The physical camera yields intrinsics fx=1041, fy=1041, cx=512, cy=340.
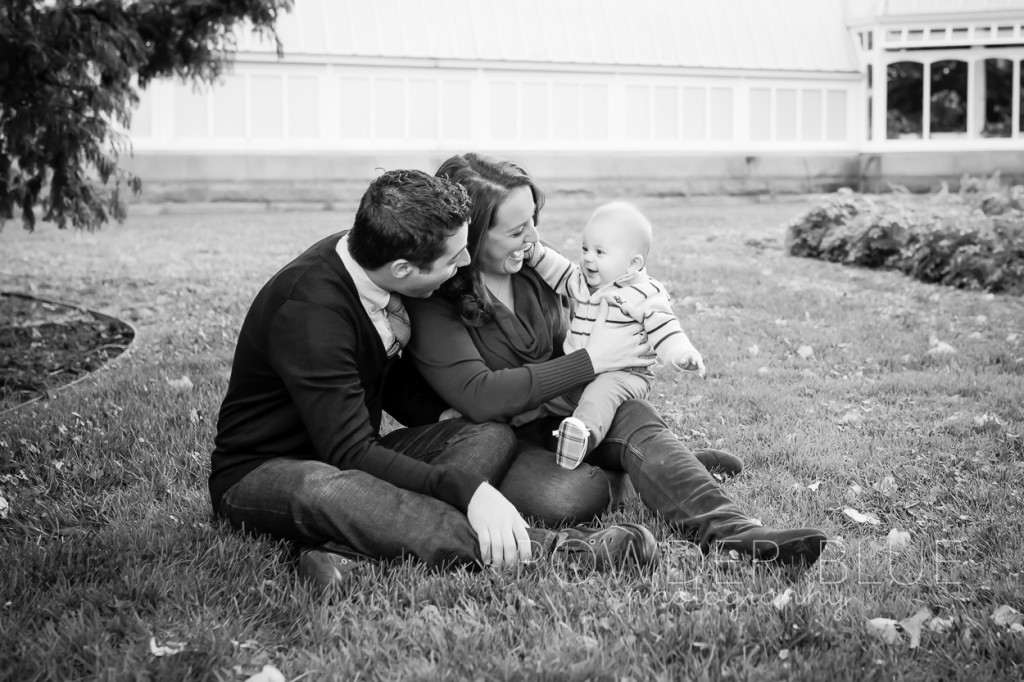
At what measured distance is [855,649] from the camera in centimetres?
262

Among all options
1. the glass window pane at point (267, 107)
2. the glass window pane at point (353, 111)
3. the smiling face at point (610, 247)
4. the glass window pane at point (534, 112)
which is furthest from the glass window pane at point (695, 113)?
the smiling face at point (610, 247)

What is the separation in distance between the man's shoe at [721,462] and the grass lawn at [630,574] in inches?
3.6

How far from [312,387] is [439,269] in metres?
0.54

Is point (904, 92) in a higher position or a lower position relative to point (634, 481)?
higher

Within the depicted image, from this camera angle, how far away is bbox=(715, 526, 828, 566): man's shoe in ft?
9.83

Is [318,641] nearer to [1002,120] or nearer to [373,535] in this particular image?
[373,535]

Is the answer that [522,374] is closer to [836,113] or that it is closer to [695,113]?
[695,113]

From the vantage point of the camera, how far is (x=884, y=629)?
2684 millimetres

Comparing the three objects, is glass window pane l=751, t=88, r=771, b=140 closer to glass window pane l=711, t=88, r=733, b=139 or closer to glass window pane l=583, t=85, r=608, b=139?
glass window pane l=711, t=88, r=733, b=139

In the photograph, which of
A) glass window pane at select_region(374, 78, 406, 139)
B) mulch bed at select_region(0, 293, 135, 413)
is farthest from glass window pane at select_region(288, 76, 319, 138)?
mulch bed at select_region(0, 293, 135, 413)

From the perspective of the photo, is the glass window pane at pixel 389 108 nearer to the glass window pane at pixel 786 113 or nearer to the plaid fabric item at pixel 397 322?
the glass window pane at pixel 786 113

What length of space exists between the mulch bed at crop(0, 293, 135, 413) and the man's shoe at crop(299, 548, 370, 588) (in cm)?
276

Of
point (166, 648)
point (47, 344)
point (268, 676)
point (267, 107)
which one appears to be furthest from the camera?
point (267, 107)

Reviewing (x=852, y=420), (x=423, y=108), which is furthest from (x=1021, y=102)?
(x=852, y=420)
